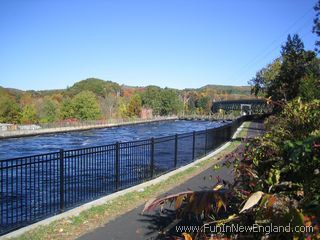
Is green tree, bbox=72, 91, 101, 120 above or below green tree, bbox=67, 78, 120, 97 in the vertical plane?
below

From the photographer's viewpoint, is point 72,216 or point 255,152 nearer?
point 255,152

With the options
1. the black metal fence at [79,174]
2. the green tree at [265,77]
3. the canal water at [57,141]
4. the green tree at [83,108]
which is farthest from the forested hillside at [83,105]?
the black metal fence at [79,174]

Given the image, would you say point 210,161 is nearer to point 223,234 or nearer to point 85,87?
point 223,234

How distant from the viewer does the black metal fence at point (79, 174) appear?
815cm

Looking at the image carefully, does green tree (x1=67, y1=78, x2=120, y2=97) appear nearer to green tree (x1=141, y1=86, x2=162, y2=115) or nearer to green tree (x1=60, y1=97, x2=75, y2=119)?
green tree (x1=141, y1=86, x2=162, y2=115)

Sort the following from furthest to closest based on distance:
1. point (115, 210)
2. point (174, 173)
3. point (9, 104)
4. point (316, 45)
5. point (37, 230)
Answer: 1. point (9, 104)
2. point (316, 45)
3. point (174, 173)
4. point (115, 210)
5. point (37, 230)

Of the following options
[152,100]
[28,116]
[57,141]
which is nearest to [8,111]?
[28,116]

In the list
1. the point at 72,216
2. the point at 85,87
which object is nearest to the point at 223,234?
the point at 72,216

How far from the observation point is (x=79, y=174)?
1381 centimetres

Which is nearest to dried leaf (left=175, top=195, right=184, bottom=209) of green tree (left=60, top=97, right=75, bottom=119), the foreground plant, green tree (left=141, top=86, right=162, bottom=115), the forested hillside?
the foreground plant

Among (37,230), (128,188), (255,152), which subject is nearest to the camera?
(255,152)

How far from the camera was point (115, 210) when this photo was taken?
8312mm

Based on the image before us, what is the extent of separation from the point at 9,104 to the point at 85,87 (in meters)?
96.2

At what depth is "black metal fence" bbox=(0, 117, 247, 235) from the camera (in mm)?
8148
